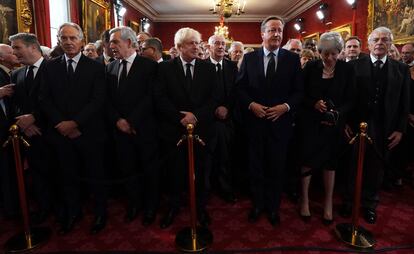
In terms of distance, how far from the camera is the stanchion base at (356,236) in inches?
101

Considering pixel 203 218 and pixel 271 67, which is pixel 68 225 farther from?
pixel 271 67

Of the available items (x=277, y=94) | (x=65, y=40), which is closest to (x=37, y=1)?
(x=65, y=40)

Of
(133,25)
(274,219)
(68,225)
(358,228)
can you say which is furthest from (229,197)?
(133,25)

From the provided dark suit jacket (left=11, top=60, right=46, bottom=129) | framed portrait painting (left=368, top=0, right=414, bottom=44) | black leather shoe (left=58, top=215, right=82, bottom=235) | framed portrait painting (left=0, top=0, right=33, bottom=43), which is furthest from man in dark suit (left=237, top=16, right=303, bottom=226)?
framed portrait painting (left=368, top=0, right=414, bottom=44)

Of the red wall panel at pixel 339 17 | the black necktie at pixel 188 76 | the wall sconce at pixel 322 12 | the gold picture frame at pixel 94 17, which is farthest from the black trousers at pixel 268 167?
the wall sconce at pixel 322 12

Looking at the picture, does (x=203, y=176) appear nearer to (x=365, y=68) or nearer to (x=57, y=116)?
(x=57, y=116)

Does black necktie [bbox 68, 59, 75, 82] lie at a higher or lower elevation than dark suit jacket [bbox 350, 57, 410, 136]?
higher

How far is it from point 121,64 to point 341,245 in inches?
100

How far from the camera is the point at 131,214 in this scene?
311 centimetres

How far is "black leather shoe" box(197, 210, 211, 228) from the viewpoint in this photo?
2990mm

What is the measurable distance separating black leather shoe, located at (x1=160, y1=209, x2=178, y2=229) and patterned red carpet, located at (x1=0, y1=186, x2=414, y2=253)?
56 millimetres

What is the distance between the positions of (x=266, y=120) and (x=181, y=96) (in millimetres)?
824

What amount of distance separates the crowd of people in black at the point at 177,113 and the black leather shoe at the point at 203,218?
0.04 ft

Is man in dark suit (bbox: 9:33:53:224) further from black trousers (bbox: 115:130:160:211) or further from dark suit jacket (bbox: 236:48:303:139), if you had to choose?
dark suit jacket (bbox: 236:48:303:139)
